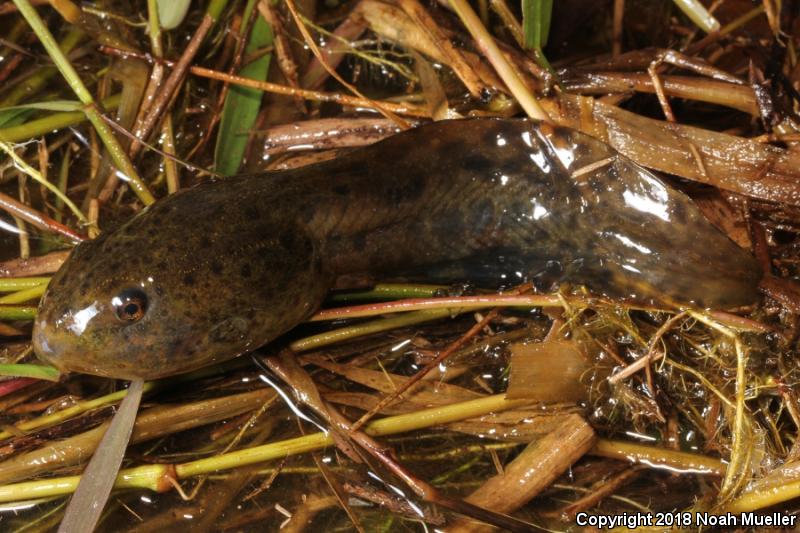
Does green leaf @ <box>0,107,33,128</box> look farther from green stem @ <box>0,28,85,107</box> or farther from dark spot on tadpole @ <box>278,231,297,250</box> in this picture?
dark spot on tadpole @ <box>278,231,297,250</box>

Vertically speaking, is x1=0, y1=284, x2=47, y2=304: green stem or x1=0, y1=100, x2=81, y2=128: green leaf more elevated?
x1=0, y1=100, x2=81, y2=128: green leaf

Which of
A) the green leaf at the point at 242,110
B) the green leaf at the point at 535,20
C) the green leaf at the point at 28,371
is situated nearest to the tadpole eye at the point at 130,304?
the green leaf at the point at 28,371

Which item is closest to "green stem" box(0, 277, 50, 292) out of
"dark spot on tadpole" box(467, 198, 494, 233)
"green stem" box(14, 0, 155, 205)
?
"green stem" box(14, 0, 155, 205)

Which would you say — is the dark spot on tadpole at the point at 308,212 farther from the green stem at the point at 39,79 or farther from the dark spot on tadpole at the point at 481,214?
the green stem at the point at 39,79

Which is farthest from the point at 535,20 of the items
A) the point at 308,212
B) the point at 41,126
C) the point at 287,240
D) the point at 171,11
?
the point at 41,126

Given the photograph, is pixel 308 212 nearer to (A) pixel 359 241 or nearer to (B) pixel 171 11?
(A) pixel 359 241
